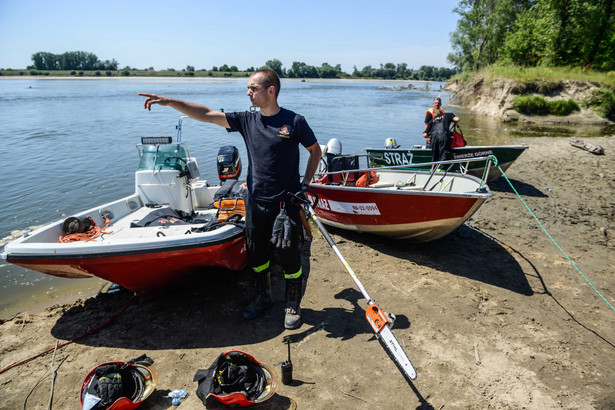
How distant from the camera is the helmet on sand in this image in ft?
8.59

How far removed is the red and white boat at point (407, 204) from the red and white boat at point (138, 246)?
2.25m

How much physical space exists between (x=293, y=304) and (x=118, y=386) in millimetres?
1743

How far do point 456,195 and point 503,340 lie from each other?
189 centimetres

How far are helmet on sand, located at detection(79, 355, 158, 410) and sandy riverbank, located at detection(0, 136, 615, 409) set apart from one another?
14cm

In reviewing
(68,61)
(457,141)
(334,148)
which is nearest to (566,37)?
(457,141)

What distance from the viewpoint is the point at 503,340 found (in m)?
3.55

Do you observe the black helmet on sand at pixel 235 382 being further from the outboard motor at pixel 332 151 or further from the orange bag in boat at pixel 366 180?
the outboard motor at pixel 332 151

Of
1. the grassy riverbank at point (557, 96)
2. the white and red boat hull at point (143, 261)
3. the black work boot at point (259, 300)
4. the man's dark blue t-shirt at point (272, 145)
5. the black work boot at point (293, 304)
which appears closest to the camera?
the man's dark blue t-shirt at point (272, 145)

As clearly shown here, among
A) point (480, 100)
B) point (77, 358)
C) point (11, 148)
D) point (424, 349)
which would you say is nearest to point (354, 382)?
point (424, 349)

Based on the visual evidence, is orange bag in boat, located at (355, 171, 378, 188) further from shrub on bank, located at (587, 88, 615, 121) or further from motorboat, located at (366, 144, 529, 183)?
shrub on bank, located at (587, 88, 615, 121)

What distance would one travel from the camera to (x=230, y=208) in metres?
4.77

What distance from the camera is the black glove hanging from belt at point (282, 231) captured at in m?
3.39

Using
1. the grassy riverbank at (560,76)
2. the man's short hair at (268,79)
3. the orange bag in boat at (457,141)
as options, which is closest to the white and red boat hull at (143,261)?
the man's short hair at (268,79)

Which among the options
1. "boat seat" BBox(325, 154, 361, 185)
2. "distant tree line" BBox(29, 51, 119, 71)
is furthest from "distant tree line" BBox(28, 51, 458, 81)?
"boat seat" BBox(325, 154, 361, 185)
